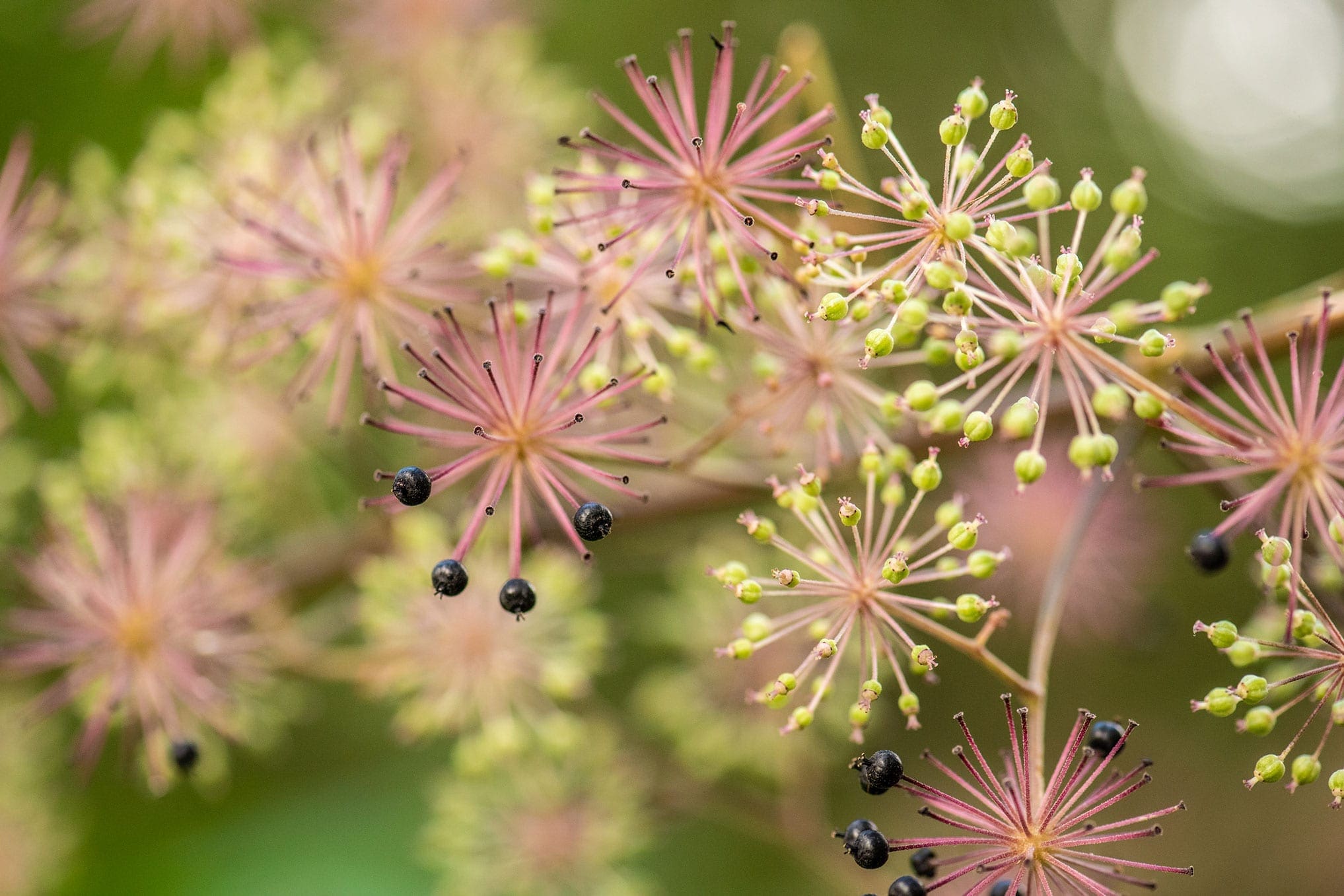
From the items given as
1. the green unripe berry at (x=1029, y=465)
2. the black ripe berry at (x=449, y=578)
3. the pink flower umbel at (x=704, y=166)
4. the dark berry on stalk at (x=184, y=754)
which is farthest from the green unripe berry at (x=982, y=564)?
the dark berry on stalk at (x=184, y=754)

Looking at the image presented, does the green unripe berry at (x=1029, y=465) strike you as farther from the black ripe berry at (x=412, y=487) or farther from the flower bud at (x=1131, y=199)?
the black ripe berry at (x=412, y=487)

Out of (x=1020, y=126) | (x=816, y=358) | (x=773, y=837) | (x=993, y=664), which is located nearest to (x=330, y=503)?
(x=773, y=837)

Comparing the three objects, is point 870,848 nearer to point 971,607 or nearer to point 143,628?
point 971,607

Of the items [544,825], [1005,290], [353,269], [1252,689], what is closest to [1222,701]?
[1252,689]

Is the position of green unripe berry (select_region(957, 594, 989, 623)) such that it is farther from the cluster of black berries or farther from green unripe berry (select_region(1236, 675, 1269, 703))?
the cluster of black berries

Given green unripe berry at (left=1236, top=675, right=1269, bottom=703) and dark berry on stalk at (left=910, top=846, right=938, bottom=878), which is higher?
green unripe berry at (left=1236, top=675, right=1269, bottom=703)

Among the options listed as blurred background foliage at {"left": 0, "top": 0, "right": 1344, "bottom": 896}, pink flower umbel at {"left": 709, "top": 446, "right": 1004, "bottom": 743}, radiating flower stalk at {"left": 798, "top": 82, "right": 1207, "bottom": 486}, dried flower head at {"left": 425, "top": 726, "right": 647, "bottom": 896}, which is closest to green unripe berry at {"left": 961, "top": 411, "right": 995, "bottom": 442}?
radiating flower stalk at {"left": 798, "top": 82, "right": 1207, "bottom": 486}

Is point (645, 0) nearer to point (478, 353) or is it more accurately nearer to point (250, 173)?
point (250, 173)
